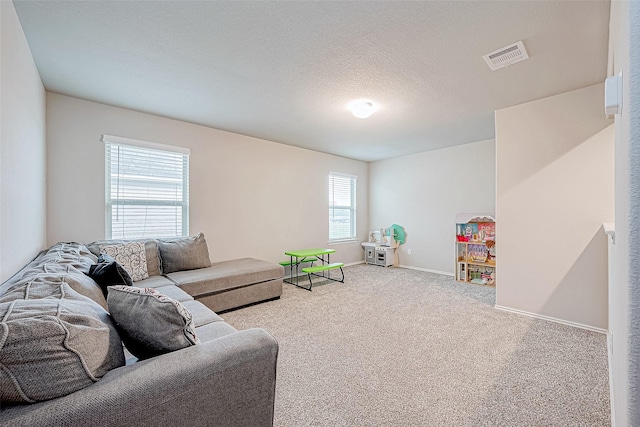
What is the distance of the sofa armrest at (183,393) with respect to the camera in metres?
0.84

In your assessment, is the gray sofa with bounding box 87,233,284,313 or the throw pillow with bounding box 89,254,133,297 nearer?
the throw pillow with bounding box 89,254,133,297

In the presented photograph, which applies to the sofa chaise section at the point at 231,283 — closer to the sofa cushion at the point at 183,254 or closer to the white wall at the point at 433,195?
the sofa cushion at the point at 183,254

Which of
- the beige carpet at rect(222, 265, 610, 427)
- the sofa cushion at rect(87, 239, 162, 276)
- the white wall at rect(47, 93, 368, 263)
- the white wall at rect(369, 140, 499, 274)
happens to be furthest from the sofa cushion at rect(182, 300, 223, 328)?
the white wall at rect(369, 140, 499, 274)

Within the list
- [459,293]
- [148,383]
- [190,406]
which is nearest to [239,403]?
Answer: [190,406]

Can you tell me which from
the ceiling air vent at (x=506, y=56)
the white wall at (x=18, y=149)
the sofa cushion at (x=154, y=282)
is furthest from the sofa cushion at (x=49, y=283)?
the ceiling air vent at (x=506, y=56)

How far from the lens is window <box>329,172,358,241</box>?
6066mm

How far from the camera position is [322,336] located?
271 centimetres

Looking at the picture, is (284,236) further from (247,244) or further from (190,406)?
(190,406)

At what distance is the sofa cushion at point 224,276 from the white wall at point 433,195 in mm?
3355

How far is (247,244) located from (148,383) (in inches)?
144

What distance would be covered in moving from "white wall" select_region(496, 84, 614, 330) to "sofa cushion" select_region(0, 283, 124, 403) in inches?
153

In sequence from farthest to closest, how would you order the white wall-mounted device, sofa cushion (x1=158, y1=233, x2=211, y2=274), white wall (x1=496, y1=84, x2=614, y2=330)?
sofa cushion (x1=158, y1=233, x2=211, y2=274)
white wall (x1=496, y1=84, x2=614, y2=330)
the white wall-mounted device

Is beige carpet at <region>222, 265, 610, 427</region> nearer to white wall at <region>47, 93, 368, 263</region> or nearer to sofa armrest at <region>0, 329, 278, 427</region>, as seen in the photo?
sofa armrest at <region>0, 329, 278, 427</region>

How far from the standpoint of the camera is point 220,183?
4262 millimetres
